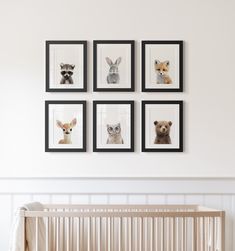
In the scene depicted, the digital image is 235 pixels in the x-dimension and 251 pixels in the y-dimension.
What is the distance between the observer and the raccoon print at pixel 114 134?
3.59 metres

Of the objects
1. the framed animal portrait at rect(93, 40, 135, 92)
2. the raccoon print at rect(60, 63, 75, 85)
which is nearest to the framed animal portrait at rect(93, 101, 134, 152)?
the framed animal portrait at rect(93, 40, 135, 92)

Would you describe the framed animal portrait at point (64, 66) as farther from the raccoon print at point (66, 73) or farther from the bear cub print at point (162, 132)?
the bear cub print at point (162, 132)

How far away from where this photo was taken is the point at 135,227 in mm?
3545

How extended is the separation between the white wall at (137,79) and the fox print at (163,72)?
9 centimetres

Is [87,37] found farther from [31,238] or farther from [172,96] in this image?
[31,238]

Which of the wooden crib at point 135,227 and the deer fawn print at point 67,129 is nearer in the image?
the wooden crib at point 135,227

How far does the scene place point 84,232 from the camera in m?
3.56

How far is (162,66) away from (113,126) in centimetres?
50

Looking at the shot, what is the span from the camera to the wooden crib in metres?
2.97

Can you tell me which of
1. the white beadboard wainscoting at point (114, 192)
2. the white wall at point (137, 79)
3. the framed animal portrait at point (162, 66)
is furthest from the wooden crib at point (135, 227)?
the framed animal portrait at point (162, 66)

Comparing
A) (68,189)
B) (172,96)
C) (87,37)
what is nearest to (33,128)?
(68,189)

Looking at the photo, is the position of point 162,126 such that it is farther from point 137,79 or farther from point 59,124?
point 59,124

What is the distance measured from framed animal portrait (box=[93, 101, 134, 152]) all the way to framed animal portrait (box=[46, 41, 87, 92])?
0.21 meters

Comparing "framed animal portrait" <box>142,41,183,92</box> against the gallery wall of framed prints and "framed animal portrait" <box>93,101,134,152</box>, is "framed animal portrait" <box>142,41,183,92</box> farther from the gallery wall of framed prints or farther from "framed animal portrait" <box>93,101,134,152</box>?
"framed animal portrait" <box>93,101,134,152</box>
